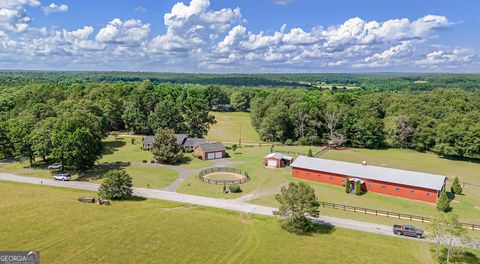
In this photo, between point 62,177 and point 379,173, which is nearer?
point 379,173

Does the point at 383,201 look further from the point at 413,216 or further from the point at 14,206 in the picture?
the point at 14,206

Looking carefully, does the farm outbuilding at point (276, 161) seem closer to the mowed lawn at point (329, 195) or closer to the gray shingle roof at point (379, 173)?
the mowed lawn at point (329, 195)

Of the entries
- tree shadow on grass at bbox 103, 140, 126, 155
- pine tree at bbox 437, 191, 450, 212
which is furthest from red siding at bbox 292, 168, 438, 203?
tree shadow on grass at bbox 103, 140, 126, 155

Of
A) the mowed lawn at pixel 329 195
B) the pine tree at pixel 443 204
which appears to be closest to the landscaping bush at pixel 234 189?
the mowed lawn at pixel 329 195

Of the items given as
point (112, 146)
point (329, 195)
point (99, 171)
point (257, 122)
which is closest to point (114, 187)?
point (99, 171)

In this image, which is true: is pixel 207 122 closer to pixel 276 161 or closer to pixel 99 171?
pixel 276 161

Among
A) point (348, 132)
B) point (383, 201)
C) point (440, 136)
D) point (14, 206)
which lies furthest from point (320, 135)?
point (14, 206)

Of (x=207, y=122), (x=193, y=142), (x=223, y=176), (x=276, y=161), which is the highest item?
(x=207, y=122)
